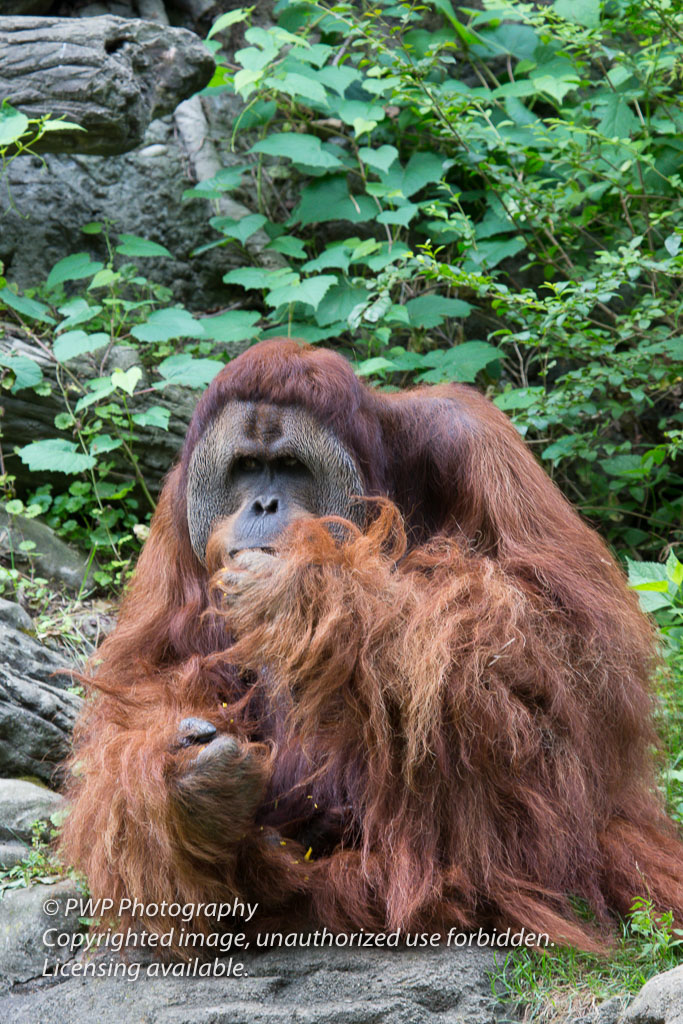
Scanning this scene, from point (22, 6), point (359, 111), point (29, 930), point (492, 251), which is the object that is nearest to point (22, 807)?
point (29, 930)

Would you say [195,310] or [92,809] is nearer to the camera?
[92,809]

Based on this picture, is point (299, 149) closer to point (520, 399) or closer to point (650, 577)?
point (520, 399)

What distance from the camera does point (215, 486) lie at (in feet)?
8.71

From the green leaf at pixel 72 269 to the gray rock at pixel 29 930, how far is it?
2700 millimetres

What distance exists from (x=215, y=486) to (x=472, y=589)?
2.25ft

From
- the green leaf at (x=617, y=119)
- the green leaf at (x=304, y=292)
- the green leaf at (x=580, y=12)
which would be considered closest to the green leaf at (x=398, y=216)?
the green leaf at (x=304, y=292)

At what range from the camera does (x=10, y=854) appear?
9.08ft

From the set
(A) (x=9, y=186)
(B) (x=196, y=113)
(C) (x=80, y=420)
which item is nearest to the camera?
(C) (x=80, y=420)

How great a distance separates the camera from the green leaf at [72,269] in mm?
4543

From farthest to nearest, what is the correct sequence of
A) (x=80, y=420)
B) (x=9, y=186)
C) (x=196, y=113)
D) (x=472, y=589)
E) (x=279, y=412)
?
1. (x=196, y=113)
2. (x=9, y=186)
3. (x=80, y=420)
4. (x=279, y=412)
5. (x=472, y=589)

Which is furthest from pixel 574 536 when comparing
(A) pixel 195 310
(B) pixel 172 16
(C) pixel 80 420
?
(B) pixel 172 16

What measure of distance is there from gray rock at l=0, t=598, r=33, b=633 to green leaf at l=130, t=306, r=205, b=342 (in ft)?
3.79

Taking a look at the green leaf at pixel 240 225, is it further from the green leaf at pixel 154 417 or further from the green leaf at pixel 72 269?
the green leaf at pixel 154 417

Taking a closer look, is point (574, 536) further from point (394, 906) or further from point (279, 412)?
point (394, 906)
